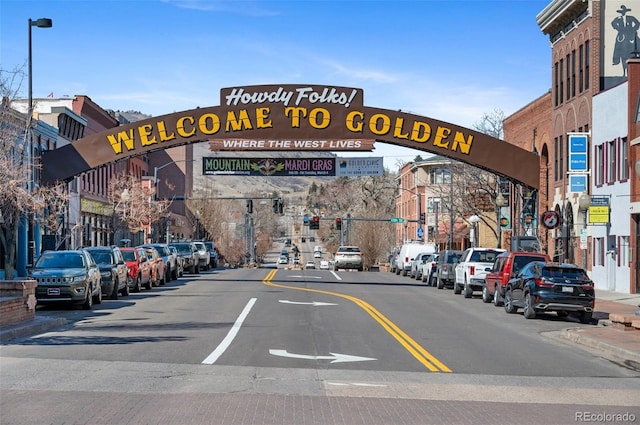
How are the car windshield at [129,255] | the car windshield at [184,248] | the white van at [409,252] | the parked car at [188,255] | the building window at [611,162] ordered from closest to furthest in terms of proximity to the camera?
the car windshield at [129,255]
the building window at [611,162]
the parked car at [188,255]
the car windshield at [184,248]
the white van at [409,252]

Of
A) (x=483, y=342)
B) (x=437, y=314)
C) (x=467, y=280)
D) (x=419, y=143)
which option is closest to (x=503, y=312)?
(x=437, y=314)

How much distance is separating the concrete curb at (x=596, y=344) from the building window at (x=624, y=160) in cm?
1675

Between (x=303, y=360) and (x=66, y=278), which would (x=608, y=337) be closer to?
(x=303, y=360)

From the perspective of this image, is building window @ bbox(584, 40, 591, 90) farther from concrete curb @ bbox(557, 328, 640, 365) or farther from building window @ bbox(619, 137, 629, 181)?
concrete curb @ bbox(557, 328, 640, 365)

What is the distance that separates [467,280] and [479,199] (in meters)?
32.0

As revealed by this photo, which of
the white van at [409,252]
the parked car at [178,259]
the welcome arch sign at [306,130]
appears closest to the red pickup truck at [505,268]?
the welcome arch sign at [306,130]

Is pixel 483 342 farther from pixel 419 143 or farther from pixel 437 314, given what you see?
pixel 419 143

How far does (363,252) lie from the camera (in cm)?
9188

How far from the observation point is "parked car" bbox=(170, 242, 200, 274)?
5399cm

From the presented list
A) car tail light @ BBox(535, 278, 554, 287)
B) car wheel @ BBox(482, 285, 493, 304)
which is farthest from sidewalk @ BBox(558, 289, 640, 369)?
car wheel @ BBox(482, 285, 493, 304)

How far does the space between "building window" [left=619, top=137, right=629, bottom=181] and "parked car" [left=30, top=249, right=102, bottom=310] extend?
21.9 m

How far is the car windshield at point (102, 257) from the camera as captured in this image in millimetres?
31469

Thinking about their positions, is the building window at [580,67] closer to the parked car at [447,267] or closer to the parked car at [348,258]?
the parked car at [447,267]

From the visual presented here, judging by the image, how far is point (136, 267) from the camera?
36031 millimetres
